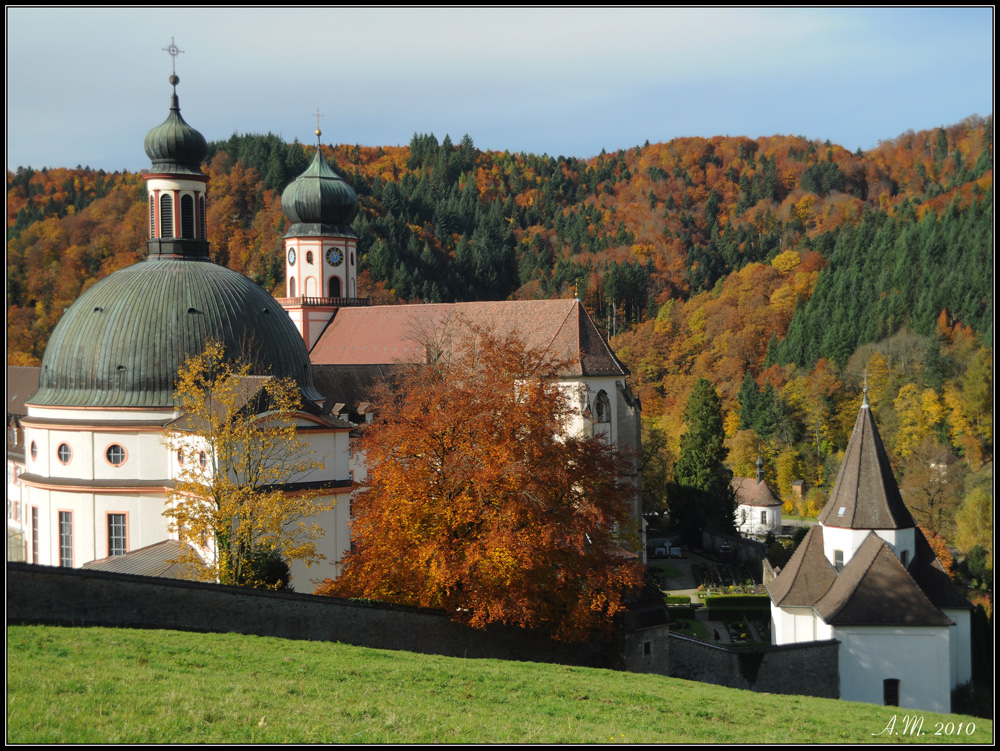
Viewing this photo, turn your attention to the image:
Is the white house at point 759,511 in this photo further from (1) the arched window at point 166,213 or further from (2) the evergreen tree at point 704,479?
(1) the arched window at point 166,213

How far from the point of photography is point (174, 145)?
3278 cm

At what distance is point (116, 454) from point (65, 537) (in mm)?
2979

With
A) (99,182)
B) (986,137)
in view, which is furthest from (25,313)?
(986,137)

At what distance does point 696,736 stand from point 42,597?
1129 centimetres

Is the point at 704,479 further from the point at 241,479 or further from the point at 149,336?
the point at 241,479

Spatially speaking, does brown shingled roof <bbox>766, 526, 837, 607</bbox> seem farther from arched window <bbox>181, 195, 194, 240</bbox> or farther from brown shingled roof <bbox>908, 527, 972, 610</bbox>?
arched window <bbox>181, 195, 194, 240</bbox>

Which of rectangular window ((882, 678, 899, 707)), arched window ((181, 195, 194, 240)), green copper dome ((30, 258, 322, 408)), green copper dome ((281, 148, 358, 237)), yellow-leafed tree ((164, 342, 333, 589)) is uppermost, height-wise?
green copper dome ((281, 148, 358, 237))

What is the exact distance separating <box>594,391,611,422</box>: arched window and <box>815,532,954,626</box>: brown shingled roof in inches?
516

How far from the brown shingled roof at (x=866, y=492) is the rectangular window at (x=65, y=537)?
24.0 metres

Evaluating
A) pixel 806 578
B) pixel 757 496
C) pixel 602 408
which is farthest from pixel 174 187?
pixel 757 496

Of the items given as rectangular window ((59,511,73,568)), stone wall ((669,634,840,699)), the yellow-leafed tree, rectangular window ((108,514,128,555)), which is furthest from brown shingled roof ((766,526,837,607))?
rectangular window ((59,511,73,568))

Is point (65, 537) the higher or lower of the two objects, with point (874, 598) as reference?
higher

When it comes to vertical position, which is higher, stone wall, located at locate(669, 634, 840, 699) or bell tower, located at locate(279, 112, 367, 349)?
bell tower, located at locate(279, 112, 367, 349)

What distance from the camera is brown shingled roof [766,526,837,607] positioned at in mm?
32406
